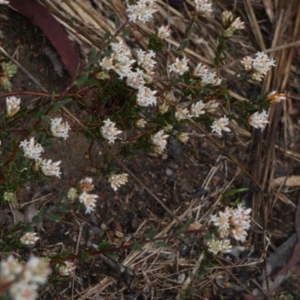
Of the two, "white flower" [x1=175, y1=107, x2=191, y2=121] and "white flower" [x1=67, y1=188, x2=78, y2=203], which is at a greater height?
"white flower" [x1=67, y1=188, x2=78, y2=203]

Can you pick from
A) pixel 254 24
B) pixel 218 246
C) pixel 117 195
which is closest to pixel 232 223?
pixel 218 246

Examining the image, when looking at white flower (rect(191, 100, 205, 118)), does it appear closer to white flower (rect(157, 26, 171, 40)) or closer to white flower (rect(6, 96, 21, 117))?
white flower (rect(157, 26, 171, 40))

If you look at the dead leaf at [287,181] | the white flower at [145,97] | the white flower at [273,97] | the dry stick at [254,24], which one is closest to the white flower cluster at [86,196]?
the white flower at [145,97]

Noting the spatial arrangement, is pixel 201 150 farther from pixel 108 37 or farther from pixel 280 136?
pixel 108 37

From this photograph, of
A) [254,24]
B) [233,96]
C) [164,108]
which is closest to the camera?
[164,108]

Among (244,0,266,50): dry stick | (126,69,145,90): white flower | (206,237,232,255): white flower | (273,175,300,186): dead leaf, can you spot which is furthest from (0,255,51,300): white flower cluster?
(244,0,266,50): dry stick

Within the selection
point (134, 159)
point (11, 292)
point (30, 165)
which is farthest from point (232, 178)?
point (11, 292)

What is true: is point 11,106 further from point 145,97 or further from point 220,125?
point 220,125
